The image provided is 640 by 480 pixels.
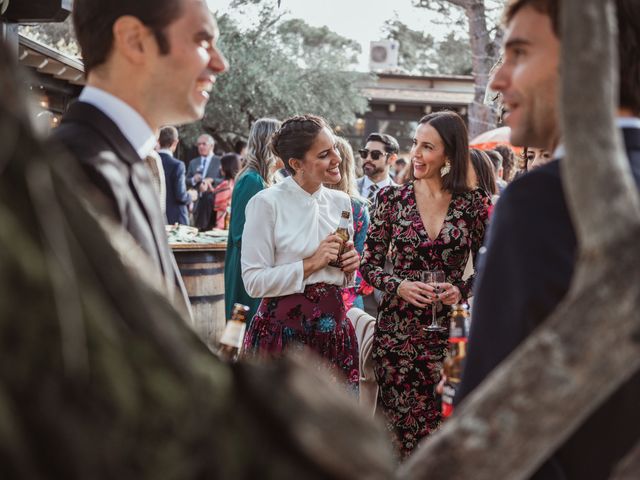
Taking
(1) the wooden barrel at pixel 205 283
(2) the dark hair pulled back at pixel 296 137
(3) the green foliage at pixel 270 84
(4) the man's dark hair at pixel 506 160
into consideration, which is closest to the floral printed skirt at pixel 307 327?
(2) the dark hair pulled back at pixel 296 137

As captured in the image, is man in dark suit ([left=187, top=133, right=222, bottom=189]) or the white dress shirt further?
man in dark suit ([left=187, top=133, right=222, bottom=189])

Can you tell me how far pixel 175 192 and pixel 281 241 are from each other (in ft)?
18.3

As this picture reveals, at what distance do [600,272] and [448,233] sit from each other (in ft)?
10.5

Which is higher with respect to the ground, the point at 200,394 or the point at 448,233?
the point at 200,394

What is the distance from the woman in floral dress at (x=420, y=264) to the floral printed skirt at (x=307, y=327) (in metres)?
0.32

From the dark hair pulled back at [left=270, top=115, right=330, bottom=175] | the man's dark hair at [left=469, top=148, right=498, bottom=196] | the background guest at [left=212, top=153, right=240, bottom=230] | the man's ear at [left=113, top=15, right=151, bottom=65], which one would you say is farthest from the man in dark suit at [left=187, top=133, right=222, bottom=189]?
the man's ear at [left=113, top=15, right=151, bottom=65]

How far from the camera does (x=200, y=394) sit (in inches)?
33.6

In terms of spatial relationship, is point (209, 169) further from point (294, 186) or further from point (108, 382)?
point (108, 382)

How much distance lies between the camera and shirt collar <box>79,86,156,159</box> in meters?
1.71

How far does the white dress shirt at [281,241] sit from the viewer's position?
12.5 ft

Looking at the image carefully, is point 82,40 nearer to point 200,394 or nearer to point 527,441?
point 200,394

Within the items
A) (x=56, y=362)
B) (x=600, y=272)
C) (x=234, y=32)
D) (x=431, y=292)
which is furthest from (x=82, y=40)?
(x=234, y=32)

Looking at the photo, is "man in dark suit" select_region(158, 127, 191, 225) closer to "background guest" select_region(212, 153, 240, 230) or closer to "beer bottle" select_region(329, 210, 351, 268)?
"background guest" select_region(212, 153, 240, 230)

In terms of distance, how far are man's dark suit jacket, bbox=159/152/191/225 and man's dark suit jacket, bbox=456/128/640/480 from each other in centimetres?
778
